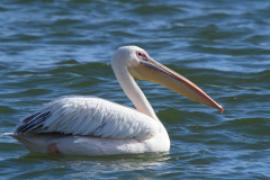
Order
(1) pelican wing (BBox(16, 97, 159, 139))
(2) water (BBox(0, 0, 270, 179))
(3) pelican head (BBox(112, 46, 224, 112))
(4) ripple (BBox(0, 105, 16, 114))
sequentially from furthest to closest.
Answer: (4) ripple (BBox(0, 105, 16, 114)) < (3) pelican head (BBox(112, 46, 224, 112)) < (2) water (BBox(0, 0, 270, 179)) < (1) pelican wing (BBox(16, 97, 159, 139))

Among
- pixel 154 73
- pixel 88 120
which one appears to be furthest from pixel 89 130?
pixel 154 73

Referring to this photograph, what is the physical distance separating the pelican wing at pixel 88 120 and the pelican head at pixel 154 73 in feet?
1.81

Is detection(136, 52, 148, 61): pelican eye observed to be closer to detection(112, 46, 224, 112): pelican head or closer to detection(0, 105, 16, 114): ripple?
detection(112, 46, 224, 112): pelican head

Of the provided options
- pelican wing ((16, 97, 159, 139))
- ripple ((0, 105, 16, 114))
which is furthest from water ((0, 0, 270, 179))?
pelican wing ((16, 97, 159, 139))

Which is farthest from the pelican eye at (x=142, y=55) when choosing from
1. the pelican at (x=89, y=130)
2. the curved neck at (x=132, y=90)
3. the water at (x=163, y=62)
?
the water at (x=163, y=62)

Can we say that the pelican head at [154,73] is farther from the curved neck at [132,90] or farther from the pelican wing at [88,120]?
the pelican wing at [88,120]

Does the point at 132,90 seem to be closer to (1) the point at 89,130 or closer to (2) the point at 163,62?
(1) the point at 89,130

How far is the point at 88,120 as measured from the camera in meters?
8.08

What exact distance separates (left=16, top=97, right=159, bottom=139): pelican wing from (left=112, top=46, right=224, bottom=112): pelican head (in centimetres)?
55

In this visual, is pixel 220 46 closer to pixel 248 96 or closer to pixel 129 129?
pixel 248 96

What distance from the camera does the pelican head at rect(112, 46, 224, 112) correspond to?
866 centimetres

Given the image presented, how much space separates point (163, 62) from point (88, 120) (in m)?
4.42

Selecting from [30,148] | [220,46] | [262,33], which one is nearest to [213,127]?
[30,148]

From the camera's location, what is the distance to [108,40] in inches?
539
